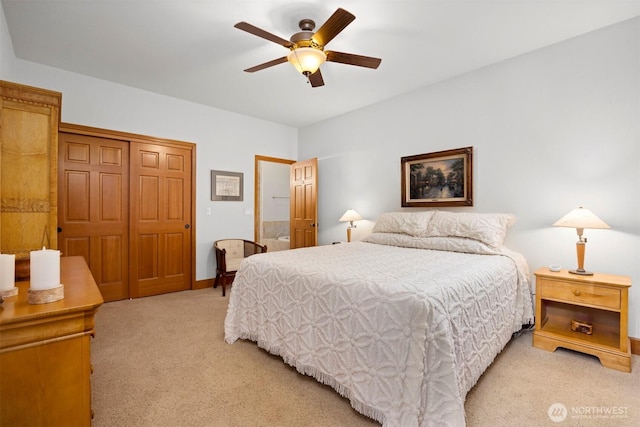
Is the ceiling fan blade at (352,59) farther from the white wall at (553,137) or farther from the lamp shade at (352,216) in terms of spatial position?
the lamp shade at (352,216)

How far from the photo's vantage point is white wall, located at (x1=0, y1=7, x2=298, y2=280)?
3311 mm

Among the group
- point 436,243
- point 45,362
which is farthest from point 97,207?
point 436,243

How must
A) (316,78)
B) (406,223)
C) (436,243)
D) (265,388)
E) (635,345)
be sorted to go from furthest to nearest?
(406,223), (436,243), (316,78), (635,345), (265,388)

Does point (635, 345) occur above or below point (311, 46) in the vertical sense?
below

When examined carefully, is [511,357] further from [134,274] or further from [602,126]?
[134,274]

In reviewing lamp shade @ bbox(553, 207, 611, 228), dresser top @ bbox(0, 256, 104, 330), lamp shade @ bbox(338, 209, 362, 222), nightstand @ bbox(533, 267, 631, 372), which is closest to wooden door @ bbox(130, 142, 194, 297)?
lamp shade @ bbox(338, 209, 362, 222)

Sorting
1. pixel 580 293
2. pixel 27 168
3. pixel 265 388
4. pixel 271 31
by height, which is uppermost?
pixel 271 31

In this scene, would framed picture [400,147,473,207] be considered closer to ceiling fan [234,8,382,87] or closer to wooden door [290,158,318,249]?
wooden door [290,158,318,249]

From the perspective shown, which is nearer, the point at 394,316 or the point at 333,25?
the point at 394,316

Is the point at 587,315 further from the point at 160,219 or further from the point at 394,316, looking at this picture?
the point at 160,219

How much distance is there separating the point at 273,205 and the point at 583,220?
578 centimetres

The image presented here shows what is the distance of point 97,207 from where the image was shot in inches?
140

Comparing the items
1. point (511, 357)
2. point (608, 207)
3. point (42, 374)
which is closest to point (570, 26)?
point (608, 207)

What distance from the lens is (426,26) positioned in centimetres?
247
